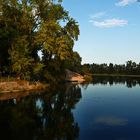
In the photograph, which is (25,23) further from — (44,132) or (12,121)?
(44,132)

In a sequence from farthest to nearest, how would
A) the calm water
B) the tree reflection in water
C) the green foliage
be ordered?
the green foliage → the calm water → the tree reflection in water

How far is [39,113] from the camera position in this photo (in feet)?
86.7

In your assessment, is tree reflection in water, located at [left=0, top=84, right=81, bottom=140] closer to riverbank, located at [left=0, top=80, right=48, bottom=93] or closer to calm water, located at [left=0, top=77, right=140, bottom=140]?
calm water, located at [left=0, top=77, right=140, bottom=140]

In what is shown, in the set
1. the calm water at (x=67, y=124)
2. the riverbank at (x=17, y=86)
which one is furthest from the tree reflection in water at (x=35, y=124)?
the riverbank at (x=17, y=86)

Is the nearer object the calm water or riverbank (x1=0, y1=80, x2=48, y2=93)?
the calm water

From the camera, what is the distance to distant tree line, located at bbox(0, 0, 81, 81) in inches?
2067

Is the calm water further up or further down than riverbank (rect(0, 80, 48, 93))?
further down

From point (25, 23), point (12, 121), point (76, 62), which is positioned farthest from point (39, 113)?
point (76, 62)

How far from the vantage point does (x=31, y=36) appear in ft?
199

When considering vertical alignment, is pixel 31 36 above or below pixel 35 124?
above

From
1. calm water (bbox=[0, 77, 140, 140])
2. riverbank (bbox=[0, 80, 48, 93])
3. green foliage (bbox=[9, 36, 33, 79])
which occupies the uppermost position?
green foliage (bbox=[9, 36, 33, 79])

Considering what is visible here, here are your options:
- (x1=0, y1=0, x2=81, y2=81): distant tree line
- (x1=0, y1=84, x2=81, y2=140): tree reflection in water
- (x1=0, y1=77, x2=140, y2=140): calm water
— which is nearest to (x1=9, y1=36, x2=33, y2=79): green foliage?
(x1=0, y1=0, x2=81, y2=81): distant tree line

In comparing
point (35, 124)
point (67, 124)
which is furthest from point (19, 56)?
point (67, 124)

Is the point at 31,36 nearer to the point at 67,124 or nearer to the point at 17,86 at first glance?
the point at 17,86
